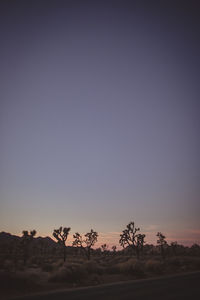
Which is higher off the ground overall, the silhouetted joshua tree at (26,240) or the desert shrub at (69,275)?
the silhouetted joshua tree at (26,240)

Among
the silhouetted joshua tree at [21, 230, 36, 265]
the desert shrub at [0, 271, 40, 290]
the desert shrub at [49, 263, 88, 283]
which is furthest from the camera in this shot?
the silhouetted joshua tree at [21, 230, 36, 265]

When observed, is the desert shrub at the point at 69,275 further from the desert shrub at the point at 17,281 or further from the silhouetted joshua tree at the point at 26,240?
the silhouetted joshua tree at the point at 26,240

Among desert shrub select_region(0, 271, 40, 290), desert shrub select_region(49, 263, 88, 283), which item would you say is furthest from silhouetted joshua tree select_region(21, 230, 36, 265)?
desert shrub select_region(0, 271, 40, 290)

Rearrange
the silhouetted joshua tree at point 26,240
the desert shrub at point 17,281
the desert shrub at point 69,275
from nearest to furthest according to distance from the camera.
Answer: the desert shrub at point 17,281
the desert shrub at point 69,275
the silhouetted joshua tree at point 26,240

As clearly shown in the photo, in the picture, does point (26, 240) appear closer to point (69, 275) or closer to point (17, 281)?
point (69, 275)

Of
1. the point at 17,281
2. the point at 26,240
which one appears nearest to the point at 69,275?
the point at 17,281

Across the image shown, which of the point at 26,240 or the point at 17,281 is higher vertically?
the point at 26,240

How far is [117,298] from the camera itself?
10156mm

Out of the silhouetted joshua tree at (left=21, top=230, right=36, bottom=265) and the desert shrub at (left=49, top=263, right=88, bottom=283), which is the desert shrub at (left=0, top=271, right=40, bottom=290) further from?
the silhouetted joshua tree at (left=21, top=230, right=36, bottom=265)

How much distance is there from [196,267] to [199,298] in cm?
2107

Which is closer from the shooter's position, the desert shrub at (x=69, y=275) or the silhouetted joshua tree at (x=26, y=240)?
the desert shrub at (x=69, y=275)

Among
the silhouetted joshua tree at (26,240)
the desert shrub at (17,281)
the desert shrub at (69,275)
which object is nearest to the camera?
the desert shrub at (17,281)

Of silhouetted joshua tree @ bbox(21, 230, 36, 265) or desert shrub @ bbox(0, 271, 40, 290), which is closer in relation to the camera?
desert shrub @ bbox(0, 271, 40, 290)

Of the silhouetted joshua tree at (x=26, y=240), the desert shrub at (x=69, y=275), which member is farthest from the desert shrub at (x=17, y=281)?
the silhouetted joshua tree at (x=26, y=240)
